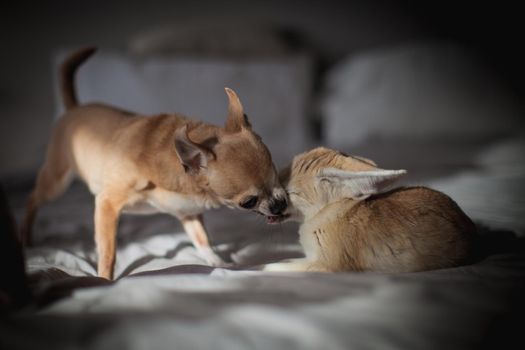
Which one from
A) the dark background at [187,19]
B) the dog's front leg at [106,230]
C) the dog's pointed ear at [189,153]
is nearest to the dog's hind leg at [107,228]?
the dog's front leg at [106,230]

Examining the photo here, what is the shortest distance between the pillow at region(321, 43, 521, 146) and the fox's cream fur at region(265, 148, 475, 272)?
182cm

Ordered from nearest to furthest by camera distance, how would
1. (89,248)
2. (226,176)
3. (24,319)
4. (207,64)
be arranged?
(24,319), (226,176), (89,248), (207,64)

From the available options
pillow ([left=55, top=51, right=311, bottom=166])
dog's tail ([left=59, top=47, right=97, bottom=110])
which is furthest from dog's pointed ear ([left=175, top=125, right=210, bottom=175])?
pillow ([left=55, top=51, right=311, bottom=166])

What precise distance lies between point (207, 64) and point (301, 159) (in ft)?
6.07

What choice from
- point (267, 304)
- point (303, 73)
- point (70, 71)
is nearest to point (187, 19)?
point (303, 73)

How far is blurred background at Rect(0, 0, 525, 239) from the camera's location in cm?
274

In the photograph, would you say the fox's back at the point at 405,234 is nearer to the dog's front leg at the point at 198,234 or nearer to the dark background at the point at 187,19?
the dog's front leg at the point at 198,234

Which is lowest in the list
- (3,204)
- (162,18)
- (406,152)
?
(406,152)

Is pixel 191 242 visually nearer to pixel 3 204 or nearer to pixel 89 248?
pixel 89 248

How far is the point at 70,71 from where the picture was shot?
179 centimetres

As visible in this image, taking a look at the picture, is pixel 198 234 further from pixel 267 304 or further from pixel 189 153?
pixel 267 304

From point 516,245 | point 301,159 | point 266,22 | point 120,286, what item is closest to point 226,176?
point 301,159

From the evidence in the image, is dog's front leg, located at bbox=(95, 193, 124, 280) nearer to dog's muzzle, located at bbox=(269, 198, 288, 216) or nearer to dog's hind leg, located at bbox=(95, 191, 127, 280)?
dog's hind leg, located at bbox=(95, 191, 127, 280)

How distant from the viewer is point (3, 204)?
792mm
